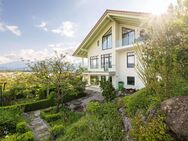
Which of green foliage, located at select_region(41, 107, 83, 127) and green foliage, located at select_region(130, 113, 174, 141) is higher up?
green foliage, located at select_region(130, 113, 174, 141)

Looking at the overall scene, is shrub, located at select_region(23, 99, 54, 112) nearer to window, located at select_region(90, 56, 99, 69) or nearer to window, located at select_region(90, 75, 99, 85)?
window, located at select_region(90, 75, 99, 85)

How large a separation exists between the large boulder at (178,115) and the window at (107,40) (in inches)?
836

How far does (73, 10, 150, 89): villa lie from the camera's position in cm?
2295

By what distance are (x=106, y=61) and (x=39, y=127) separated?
16.3 m

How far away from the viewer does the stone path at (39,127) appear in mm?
Result: 11883

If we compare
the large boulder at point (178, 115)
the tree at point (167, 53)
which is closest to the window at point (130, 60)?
the tree at point (167, 53)

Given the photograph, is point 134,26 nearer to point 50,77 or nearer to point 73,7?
point 73,7

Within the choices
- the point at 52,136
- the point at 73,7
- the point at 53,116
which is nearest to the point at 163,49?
the point at 52,136

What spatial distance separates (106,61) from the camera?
91.9 ft

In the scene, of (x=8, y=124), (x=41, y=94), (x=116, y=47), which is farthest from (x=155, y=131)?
(x=116, y=47)

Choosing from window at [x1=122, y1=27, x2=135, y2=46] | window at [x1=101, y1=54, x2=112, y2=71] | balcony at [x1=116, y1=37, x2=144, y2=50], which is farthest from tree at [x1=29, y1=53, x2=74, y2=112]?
window at [x1=101, y1=54, x2=112, y2=71]

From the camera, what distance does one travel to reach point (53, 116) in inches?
605

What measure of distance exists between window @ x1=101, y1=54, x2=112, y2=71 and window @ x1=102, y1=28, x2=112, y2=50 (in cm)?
130

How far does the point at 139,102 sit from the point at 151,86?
6.51ft
